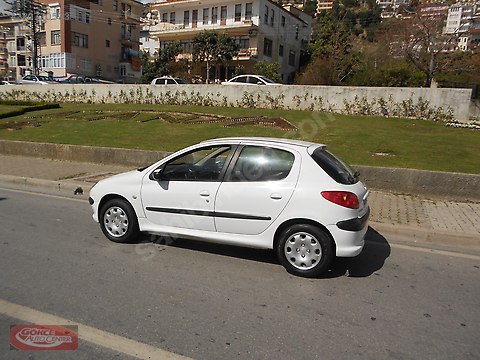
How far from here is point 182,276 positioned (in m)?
4.13

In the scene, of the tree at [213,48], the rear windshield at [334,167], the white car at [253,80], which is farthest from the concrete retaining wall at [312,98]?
the tree at [213,48]

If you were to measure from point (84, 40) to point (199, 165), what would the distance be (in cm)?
5398

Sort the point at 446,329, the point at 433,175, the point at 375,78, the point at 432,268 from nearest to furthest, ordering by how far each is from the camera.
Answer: the point at 446,329
the point at 432,268
the point at 433,175
the point at 375,78

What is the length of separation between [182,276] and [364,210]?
2.28 m

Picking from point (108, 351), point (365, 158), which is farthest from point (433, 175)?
point (108, 351)

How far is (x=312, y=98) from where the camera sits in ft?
58.3

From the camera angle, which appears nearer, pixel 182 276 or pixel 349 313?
pixel 349 313

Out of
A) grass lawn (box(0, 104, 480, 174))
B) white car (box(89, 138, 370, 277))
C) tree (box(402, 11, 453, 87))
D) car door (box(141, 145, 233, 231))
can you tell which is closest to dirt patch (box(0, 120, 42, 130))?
grass lawn (box(0, 104, 480, 174))

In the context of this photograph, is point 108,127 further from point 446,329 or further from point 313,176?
point 446,329

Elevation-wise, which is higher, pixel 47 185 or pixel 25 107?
pixel 25 107

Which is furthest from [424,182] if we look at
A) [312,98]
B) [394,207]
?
[312,98]

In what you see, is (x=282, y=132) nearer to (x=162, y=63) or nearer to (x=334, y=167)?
(x=334, y=167)

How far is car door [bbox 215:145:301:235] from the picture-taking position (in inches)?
167

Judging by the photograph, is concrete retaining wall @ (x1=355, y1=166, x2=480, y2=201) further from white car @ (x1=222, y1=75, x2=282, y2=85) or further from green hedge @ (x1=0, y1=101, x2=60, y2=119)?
green hedge @ (x1=0, y1=101, x2=60, y2=119)
